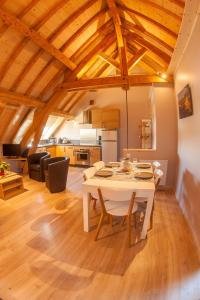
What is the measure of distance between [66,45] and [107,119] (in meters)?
3.05

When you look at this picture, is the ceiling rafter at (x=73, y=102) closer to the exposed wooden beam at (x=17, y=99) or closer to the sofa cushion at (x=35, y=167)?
the exposed wooden beam at (x=17, y=99)

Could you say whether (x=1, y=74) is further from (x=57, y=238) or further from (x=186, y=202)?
(x=186, y=202)

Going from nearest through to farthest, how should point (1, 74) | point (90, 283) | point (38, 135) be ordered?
1. point (90, 283)
2. point (1, 74)
3. point (38, 135)

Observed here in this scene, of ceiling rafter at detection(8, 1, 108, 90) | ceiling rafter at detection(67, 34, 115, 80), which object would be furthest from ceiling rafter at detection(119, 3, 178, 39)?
ceiling rafter at detection(67, 34, 115, 80)

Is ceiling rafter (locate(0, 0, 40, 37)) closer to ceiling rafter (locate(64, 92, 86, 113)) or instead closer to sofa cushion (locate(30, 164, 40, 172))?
sofa cushion (locate(30, 164, 40, 172))

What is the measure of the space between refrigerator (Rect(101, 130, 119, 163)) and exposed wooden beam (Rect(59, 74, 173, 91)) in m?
2.03

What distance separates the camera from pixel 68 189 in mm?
4523

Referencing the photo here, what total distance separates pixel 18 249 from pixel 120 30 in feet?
15.4

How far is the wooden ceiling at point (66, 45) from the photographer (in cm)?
303

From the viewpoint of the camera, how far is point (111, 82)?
4738 millimetres

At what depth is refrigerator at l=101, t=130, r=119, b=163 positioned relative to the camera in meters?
6.48

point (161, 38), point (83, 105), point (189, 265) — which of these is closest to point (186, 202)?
point (189, 265)

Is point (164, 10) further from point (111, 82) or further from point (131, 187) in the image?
point (131, 187)

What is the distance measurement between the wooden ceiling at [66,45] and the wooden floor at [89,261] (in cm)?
313
